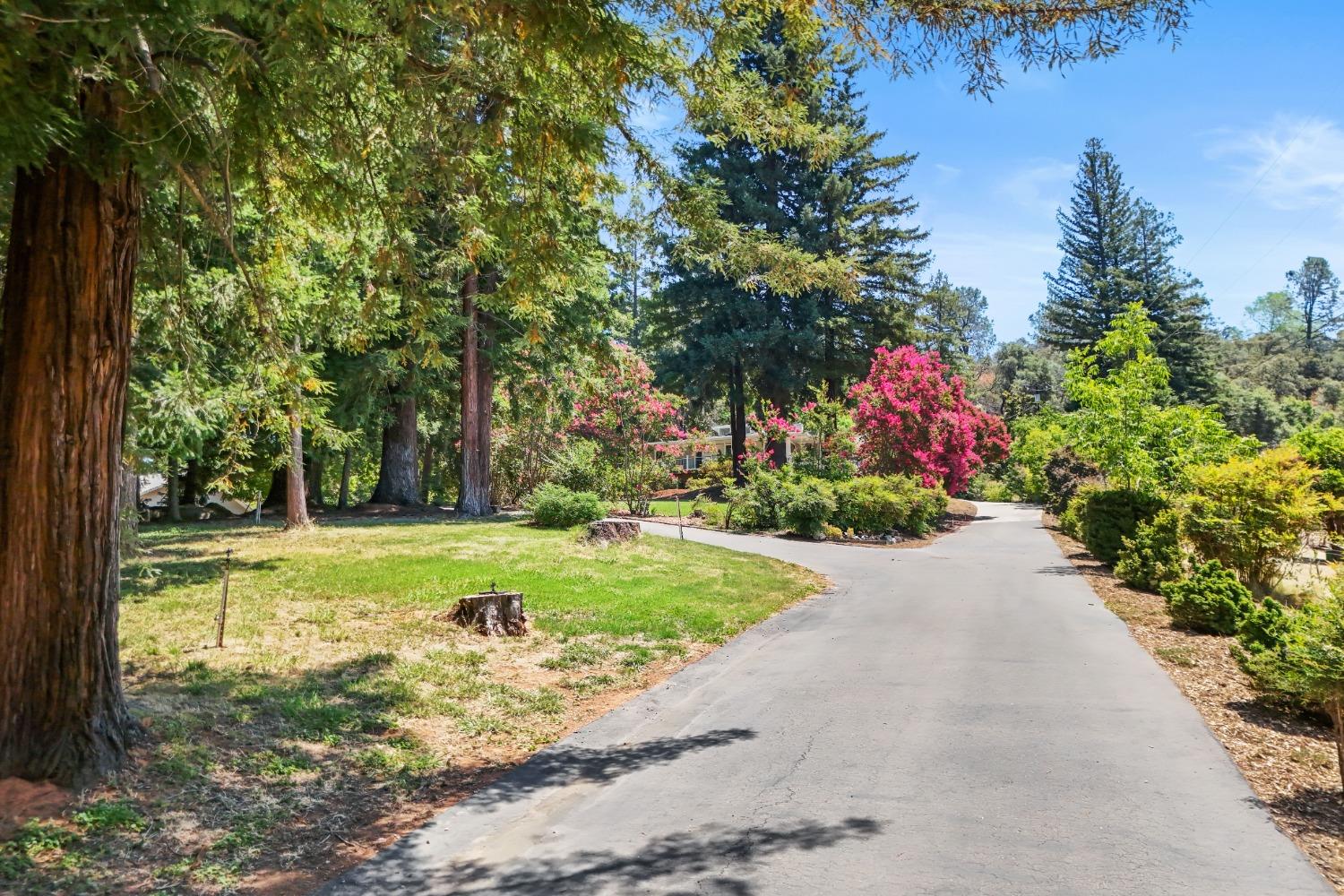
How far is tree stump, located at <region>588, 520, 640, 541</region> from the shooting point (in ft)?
52.3

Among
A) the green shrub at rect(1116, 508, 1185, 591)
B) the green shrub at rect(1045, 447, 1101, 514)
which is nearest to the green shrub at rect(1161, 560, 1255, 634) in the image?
the green shrub at rect(1116, 508, 1185, 591)

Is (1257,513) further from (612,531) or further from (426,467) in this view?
(426,467)

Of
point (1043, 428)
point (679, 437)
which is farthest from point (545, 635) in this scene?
point (1043, 428)

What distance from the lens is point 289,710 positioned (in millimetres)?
6035

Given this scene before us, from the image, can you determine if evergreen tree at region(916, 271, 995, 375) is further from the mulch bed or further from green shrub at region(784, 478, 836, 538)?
the mulch bed

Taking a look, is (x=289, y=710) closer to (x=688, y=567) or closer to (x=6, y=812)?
(x=6, y=812)

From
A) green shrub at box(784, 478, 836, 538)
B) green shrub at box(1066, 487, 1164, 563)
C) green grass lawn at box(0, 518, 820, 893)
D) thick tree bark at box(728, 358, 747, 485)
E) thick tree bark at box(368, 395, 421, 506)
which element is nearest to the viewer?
green grass lawn at box(0, 518, 820, 893)

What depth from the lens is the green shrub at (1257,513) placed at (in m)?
10.9

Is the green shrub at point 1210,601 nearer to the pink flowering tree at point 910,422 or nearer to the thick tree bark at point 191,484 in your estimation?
the pink flowering tree at point 910,422

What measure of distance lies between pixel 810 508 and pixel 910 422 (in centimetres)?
714

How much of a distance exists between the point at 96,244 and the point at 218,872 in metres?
3.47

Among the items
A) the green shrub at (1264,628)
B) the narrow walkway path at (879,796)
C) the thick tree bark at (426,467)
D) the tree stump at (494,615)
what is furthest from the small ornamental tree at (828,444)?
the green shrub at (1264,628)

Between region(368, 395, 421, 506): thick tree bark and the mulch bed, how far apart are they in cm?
1940

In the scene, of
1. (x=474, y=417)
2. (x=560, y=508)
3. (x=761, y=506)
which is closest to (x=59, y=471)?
(x=560, y=508)
